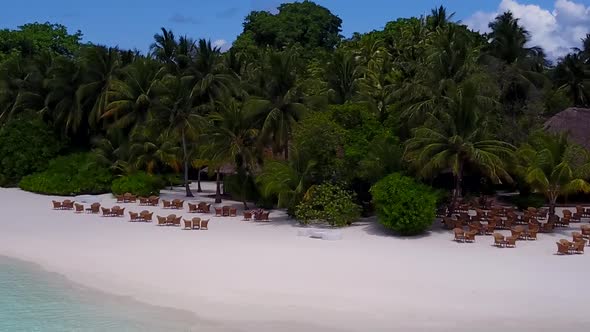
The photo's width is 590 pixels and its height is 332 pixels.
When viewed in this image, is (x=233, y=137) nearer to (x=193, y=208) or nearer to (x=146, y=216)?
(x=193, y=208)

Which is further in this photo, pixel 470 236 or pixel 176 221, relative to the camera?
pixel 176 221

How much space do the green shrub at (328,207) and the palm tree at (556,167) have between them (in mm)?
6271

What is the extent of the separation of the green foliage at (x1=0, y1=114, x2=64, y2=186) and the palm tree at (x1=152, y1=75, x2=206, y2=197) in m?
10.3

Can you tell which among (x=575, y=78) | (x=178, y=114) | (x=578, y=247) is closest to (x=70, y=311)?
(x=578, y=247)

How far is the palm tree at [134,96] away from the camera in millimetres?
33625

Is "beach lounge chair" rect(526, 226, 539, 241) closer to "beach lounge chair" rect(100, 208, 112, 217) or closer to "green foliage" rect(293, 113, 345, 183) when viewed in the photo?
"green foliage" rect(293, 113, 345, 183)

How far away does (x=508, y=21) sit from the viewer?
125 feet

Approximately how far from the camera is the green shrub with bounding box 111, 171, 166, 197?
1220 inches

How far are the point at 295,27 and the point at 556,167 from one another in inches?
1777

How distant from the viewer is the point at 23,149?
122 feet

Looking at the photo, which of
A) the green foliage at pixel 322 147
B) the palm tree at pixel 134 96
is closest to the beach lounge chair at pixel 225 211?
the green foliage at pixel 322 147

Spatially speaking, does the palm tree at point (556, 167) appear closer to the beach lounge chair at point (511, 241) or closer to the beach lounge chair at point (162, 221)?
the beach lounge chair at point (511, 241)

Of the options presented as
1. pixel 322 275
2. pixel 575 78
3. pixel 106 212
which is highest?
pixel 575 78

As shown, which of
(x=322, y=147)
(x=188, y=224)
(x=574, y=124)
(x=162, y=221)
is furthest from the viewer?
(x=574, y=124)
